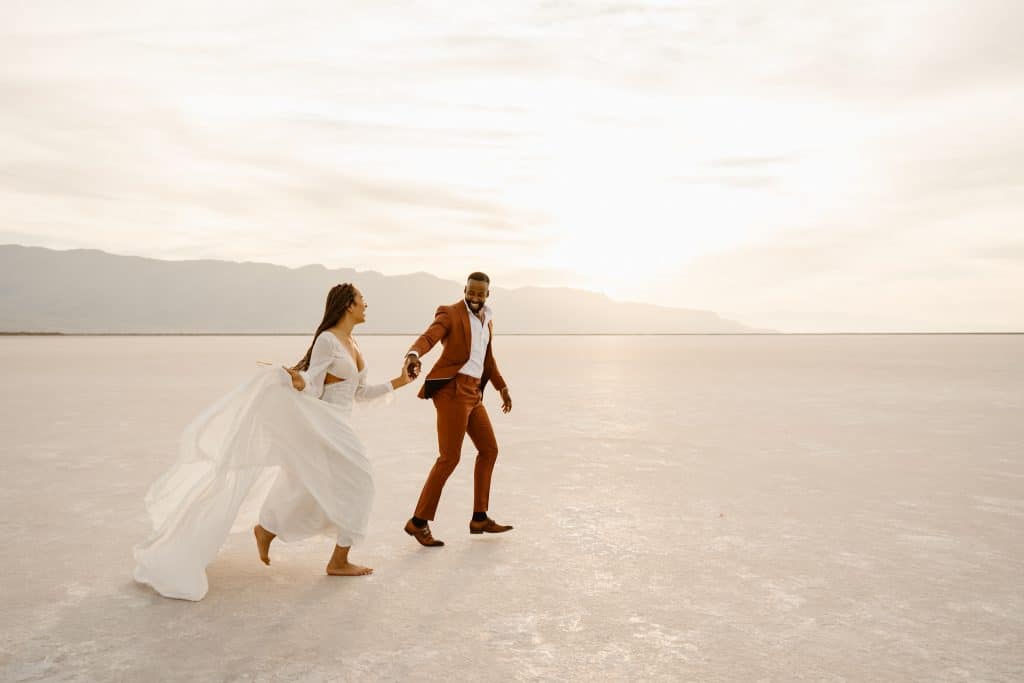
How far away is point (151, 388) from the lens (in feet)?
69.7

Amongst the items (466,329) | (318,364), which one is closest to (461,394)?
(466,329)

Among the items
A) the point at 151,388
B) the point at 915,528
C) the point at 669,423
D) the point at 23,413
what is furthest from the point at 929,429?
the point at 151,388

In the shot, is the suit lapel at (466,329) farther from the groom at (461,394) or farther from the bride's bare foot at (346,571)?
the bride's bare foot at (346,571)

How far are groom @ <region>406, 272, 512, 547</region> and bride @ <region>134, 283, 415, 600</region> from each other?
855 mm

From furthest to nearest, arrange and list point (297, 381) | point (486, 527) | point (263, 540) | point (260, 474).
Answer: point (486, 527) → point (260, 474) → point (263, 540) → point (297, 381)

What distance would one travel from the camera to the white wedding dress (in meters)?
5.11

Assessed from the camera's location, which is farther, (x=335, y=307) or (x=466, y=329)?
(x=466, y=329)

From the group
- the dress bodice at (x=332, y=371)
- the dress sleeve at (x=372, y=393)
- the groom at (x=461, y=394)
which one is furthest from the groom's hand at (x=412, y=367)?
the groom at (x=461, y=394)

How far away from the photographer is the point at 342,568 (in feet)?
→ 17.8

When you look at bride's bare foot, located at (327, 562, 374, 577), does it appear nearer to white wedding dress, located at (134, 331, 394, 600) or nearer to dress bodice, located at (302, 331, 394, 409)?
white wedding dress, located at (134, 331, 394, 600)

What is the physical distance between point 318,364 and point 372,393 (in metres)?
0.52

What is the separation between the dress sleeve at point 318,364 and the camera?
17.9 ft

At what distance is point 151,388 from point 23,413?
6.06 m

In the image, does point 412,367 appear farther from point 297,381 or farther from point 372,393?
point 297,381
